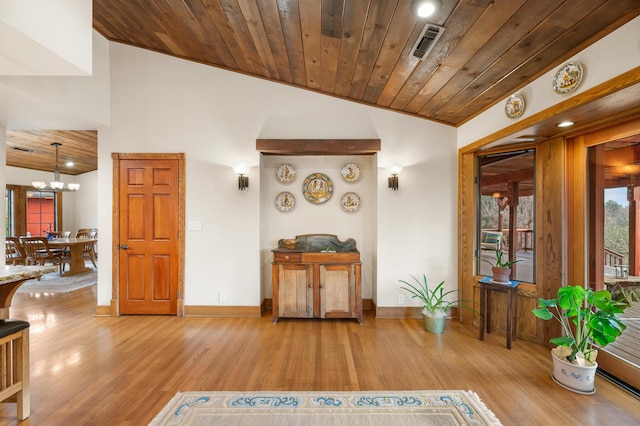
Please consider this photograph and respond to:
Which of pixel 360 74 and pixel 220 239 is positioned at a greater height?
pixel 360 74

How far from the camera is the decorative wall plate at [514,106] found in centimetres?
255

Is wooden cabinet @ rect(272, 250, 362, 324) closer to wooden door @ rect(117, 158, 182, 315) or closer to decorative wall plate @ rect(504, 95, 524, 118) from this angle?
wooden door @ rect(117, 158, 182, 315)

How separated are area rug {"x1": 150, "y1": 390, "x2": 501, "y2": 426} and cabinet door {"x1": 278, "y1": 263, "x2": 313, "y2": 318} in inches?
53.9

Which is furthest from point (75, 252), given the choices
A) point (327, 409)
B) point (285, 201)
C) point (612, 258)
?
point (612, 258)

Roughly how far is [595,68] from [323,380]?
2.99m

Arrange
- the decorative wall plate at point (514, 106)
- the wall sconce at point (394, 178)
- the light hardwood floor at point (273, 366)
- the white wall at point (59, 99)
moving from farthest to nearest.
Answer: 1. the wall sconce at point (394, 178)
2. the white wall at point (59, 99)
3. the decorative wall plate at point (514, 106)
4. the light hardwood floor at point (273, 366)

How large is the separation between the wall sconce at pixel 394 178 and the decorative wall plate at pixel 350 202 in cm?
56

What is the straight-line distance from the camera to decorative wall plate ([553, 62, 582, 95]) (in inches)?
78.9

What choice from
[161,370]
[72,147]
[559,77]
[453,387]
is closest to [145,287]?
[161,370]

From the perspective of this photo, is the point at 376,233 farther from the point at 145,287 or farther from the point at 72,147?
the point at 72,147

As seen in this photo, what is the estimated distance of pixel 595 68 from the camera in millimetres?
1893

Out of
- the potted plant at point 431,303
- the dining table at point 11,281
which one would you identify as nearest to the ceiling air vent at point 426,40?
the potted plant at point 431,303

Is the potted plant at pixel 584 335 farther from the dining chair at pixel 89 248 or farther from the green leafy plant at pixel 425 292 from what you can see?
the dining chair at pixel 89 248

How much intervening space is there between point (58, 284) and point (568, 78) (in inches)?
312
